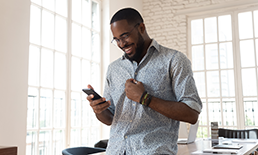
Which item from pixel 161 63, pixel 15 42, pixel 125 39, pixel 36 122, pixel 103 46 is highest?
pixel 103 46

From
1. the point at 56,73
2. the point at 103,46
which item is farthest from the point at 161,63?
the point at 103,46

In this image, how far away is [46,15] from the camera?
4039 millimetres

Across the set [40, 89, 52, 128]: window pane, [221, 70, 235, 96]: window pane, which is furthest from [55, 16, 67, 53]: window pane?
[221, 70, 235, 96]: window pane

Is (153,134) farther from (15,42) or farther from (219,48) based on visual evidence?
(219,48)

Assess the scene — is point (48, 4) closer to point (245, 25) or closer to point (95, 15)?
point (95, 15)

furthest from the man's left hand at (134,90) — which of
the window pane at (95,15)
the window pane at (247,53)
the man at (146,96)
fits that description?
the window pane at (247,53)

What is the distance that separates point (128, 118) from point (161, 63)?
288mm

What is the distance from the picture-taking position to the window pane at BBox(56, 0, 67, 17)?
170 inches

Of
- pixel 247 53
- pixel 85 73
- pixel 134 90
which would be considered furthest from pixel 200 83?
pixel 134 90

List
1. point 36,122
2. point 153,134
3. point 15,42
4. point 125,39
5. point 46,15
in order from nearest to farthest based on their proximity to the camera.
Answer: point 153,134, point 125,39, point 15,42, point 36,122, point 46,15

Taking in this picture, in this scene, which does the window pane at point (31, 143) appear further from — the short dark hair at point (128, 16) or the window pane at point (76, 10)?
the short dark hair at point (128, 16)

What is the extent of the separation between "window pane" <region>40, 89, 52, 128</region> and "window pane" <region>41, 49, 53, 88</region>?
118 mm

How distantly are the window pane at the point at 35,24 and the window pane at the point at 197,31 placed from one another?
354 centimetres

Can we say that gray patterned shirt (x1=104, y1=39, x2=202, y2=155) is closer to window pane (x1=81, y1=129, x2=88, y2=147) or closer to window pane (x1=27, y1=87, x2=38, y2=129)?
window pane (x1=27, y1=87, x2=38, y2=129)
